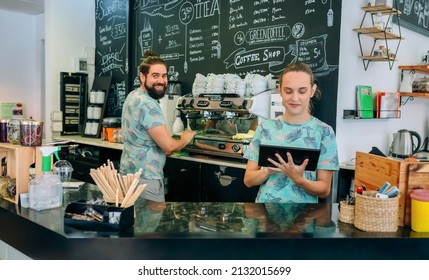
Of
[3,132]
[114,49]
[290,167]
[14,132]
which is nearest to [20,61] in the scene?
[114,49]

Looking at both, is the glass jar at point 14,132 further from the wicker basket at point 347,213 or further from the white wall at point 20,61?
the white wall at point 20,61

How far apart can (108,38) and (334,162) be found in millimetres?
4733

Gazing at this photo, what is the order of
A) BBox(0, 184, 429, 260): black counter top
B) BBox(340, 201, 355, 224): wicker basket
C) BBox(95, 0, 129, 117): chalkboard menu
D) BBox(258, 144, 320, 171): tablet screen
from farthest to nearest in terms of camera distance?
BBox(95, 0, 129, 117): chalkboard menu < BBox(258, 144, 320, 171): tablet screen < BBox(340, 201, 355, 224): wicker basket < BBox(0, 184, 429, 260): black counter top

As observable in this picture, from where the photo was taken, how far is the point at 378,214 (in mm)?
1469

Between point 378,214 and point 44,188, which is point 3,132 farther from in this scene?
point 378,214

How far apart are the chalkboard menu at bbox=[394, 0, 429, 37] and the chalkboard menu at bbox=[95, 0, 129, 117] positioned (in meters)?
3.38

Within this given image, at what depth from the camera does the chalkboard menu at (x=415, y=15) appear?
4293 millimetres

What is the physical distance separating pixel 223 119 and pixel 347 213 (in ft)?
7.85

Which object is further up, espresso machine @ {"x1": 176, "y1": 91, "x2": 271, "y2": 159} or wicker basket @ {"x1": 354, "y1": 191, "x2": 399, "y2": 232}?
espresso machine @ {"x1": 176, "y1": 91, "x2": 271, "y2": 159}

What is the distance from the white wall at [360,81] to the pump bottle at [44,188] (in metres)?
2.43

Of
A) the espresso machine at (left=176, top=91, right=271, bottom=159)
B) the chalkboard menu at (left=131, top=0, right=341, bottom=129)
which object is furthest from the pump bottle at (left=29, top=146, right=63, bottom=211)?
the chalkboard menu at (left=131, top=0, right=341, bottom=129)

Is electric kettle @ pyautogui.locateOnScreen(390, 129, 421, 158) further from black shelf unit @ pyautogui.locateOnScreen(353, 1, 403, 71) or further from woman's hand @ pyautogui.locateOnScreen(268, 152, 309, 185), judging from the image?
woman's hand @ pyautogui.locateOnScreen(268, 152, 309, 185)

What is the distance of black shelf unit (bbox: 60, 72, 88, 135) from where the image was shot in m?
5.76

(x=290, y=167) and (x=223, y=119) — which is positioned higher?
(x=223, y=119)
